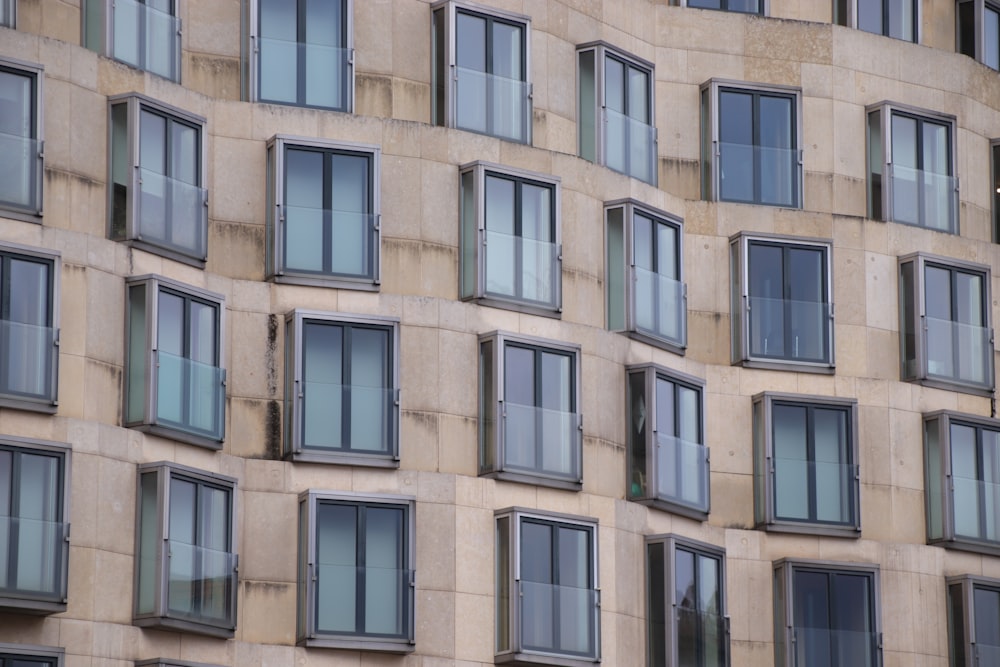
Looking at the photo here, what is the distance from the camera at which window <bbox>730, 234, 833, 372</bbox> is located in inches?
2509

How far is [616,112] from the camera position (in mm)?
62719

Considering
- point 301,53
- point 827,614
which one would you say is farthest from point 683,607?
point 301,53

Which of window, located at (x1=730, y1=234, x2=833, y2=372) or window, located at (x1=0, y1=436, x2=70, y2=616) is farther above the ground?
window, located at (x1=730, y1=234, x2=833, y2=372)

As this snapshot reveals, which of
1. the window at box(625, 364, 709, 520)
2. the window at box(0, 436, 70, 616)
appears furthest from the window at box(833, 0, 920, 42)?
the window at box(0, 436, 70, 616)

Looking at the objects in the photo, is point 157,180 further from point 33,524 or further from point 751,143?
point 751,143

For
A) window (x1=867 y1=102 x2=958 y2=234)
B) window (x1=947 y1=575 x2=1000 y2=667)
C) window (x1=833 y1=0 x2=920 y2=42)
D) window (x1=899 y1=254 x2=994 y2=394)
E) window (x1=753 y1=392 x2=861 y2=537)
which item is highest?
window (x1=833 y1=0 x2=920 y2=42)

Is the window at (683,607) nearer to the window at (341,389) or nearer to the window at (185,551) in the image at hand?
the window at (341,389)

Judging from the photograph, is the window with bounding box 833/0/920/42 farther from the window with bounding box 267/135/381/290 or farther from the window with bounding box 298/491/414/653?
the window with bounding box 298/491/414/653

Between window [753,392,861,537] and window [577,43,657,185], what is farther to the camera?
window [753,392,861,537]

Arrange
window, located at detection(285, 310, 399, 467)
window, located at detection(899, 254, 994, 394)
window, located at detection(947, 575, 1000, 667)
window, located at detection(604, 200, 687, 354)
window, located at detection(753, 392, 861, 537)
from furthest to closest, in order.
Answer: window, located at detection(899, 254, 994, 394), window, located at detection(947, 575, 1000, 667), window, located at detection(753, 392, 861, 537), window, located at detection(604, 200, 687, 354), window, located at detection(285, 310, 399, 467)

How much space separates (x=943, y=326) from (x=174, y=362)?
20022 mm

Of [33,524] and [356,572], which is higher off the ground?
[33,524]

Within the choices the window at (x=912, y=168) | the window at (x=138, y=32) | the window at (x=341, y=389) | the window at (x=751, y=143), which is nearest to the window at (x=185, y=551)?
the window at (x=341, y=389)

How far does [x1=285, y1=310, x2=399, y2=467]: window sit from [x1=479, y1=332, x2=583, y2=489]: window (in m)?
2.13
